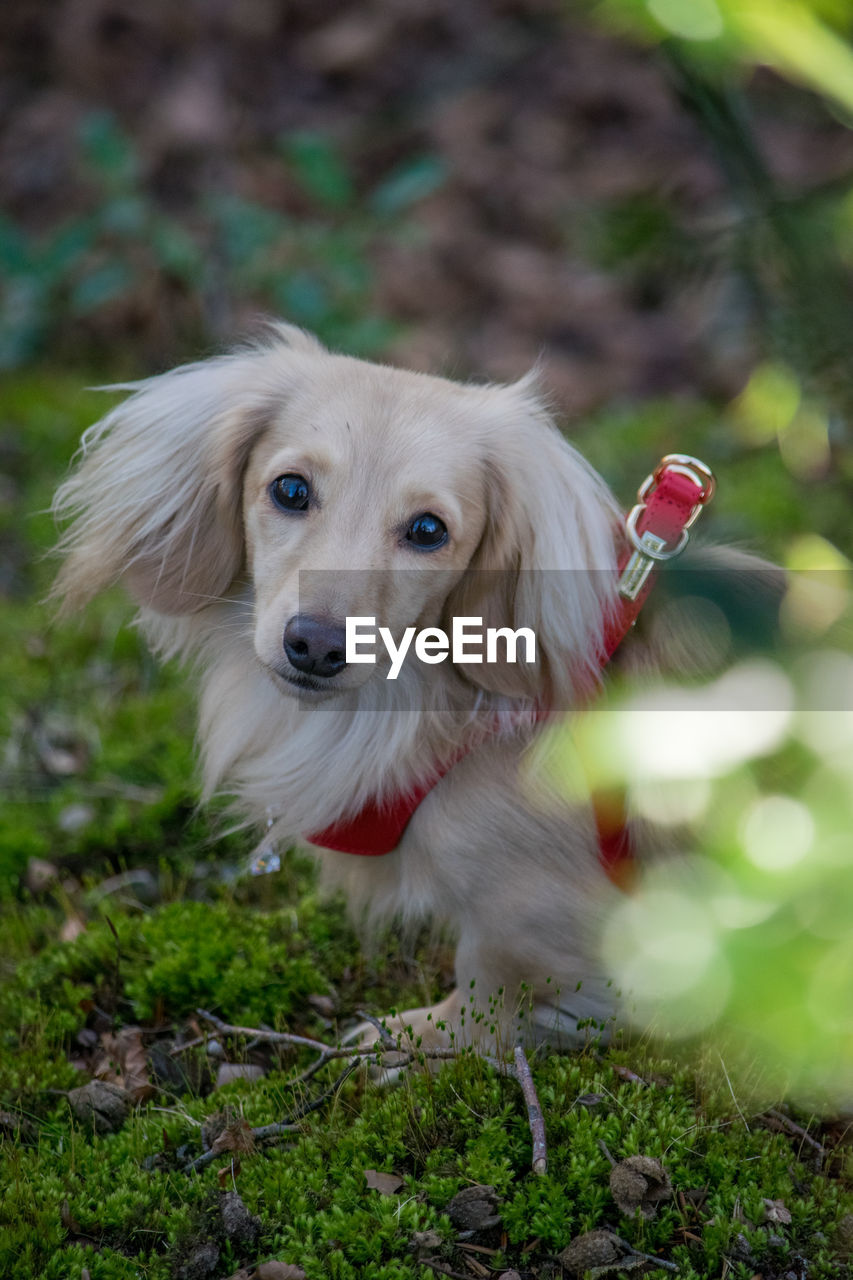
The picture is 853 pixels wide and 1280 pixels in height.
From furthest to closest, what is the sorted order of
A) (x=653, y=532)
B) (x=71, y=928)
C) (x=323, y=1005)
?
(x=71, y=928) → (x=323, y=1005) → (x=653, y=532)

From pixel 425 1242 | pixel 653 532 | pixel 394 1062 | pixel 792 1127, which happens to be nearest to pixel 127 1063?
pixel 394 1062

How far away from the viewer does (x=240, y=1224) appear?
1838 millimetres

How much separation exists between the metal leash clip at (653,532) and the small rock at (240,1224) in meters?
1.25

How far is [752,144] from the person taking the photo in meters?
0.90

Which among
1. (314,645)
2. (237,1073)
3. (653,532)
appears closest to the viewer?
(314,645)

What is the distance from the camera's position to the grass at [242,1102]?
5.91 ft

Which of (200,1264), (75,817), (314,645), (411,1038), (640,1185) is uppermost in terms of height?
(314,645)

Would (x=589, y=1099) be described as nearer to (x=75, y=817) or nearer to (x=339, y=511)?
(x=339, y=511)

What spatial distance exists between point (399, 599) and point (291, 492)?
0.30 m

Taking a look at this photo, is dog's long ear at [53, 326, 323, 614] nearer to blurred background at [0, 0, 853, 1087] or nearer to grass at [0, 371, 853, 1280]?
blurred background at [0, 0, 853, 1087]

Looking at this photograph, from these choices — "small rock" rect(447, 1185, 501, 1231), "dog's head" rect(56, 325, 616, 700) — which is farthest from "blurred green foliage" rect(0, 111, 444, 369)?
"small rock" rect(447, 1185, 501, 1231)

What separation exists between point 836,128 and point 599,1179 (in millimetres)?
1583

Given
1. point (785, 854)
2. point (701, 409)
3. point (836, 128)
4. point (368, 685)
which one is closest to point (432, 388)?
point (368, 685)

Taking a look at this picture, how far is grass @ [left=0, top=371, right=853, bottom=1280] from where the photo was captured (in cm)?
180
